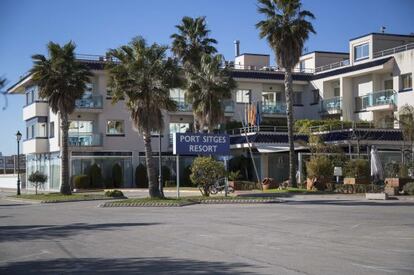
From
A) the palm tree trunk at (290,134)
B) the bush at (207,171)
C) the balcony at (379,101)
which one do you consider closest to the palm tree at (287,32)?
the palm tree trunk at (290,134)

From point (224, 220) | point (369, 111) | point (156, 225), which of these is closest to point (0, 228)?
point (156, 225)

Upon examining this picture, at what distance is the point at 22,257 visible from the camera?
1299 cm

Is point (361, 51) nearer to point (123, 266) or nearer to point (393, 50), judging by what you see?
point (393, 50)

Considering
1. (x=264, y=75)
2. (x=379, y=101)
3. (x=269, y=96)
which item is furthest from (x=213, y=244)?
(x=269, y=96)

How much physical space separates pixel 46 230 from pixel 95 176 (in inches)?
1364

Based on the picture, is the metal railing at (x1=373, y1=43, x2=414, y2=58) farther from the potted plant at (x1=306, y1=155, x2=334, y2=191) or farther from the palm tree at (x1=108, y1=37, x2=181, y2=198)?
the palm tree at (x1=108, y1=37, x2=181, y2=198)

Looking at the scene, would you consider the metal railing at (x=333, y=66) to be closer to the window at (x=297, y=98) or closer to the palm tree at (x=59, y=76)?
the window at (x=297, y=98)

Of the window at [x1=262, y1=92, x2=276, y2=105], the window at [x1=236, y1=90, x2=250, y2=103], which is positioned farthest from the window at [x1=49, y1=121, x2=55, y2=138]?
the window at [x1=262, y1=92, x2=276, y2=105]

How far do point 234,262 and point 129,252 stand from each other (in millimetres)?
2794

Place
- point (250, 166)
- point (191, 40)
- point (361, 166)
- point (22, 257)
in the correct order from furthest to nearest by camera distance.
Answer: point (250, 166) → point (191, 40) → point (361, 166) → point (22, 257)

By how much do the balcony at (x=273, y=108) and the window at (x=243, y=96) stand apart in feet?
5.69

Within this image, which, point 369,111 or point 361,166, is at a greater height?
point 369,111

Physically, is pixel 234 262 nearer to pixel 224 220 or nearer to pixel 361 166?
pixel 224 220

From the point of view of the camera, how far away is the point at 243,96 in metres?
61.2
